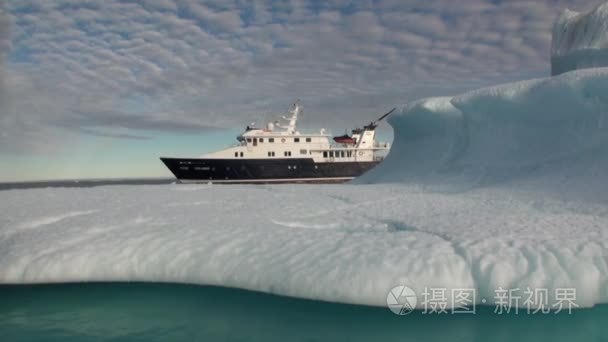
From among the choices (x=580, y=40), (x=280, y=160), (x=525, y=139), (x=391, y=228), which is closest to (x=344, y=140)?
(x=280, y=160)

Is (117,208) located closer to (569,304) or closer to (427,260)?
(427,260)

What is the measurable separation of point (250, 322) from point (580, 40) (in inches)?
501

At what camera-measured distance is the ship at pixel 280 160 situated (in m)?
30.0

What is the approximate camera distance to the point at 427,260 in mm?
2965

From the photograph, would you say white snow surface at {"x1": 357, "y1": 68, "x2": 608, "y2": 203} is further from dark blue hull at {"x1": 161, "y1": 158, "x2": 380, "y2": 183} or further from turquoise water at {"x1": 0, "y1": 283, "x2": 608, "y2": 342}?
dark blue hull at {"x1": 161, "y1": 158, "x2": 380, "y2": 183}

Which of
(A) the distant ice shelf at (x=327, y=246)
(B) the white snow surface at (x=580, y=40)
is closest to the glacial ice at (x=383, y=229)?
(A) the distant ice shelf at (x=327, y=246)

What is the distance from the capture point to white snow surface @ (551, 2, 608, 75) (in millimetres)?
10406

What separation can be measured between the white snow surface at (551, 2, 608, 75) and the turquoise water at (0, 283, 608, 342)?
1032 cm

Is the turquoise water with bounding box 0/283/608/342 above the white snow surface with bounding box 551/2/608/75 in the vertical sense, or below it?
below

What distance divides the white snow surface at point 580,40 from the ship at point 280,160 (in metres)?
15.9

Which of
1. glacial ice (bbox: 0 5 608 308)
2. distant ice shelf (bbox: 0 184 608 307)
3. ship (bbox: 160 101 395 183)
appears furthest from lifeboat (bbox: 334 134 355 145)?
distant ice shelf (bbox: 0 184 608 307)

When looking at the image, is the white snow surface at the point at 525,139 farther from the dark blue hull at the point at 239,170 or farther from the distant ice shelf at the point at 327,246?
the dark blue hull at the point at 239,170

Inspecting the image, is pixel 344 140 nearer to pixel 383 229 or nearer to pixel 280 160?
pixel 280 160

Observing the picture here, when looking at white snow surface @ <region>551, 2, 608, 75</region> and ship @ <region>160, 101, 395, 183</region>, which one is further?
ship @ <region>160, 101, 395, 183</region>
